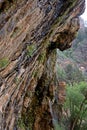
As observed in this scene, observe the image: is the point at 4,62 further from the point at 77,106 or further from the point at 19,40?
the point at 77,106

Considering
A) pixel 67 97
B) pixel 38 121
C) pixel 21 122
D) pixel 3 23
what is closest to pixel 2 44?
pixel 3 23

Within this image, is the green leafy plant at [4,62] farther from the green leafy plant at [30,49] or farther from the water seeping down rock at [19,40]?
the green leafy plant at [30,49]

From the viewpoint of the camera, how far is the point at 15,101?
13.5 m

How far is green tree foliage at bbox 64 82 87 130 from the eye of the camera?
98.8ft

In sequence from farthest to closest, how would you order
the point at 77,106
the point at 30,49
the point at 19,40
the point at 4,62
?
the point at 77,106, the point at 30,49, the point at 19,40, the point at 4,62

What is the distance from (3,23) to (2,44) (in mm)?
665

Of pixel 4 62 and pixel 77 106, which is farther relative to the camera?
pixel 77 106

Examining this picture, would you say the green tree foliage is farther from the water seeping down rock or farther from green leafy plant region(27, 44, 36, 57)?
green leafy plant region(27, 44, 36, 57)

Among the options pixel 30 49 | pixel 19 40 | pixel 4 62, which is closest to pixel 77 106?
pixel 30 49

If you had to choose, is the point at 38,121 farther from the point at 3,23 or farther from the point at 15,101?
the point at 3,23

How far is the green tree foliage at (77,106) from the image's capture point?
98.8ft

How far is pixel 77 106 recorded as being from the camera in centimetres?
3117

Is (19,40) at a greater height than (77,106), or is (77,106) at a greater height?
(19,40)

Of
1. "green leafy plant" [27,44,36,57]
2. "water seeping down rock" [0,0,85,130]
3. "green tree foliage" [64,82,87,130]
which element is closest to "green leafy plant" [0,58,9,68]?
"water seeping down rock" [0,0,85,130]
